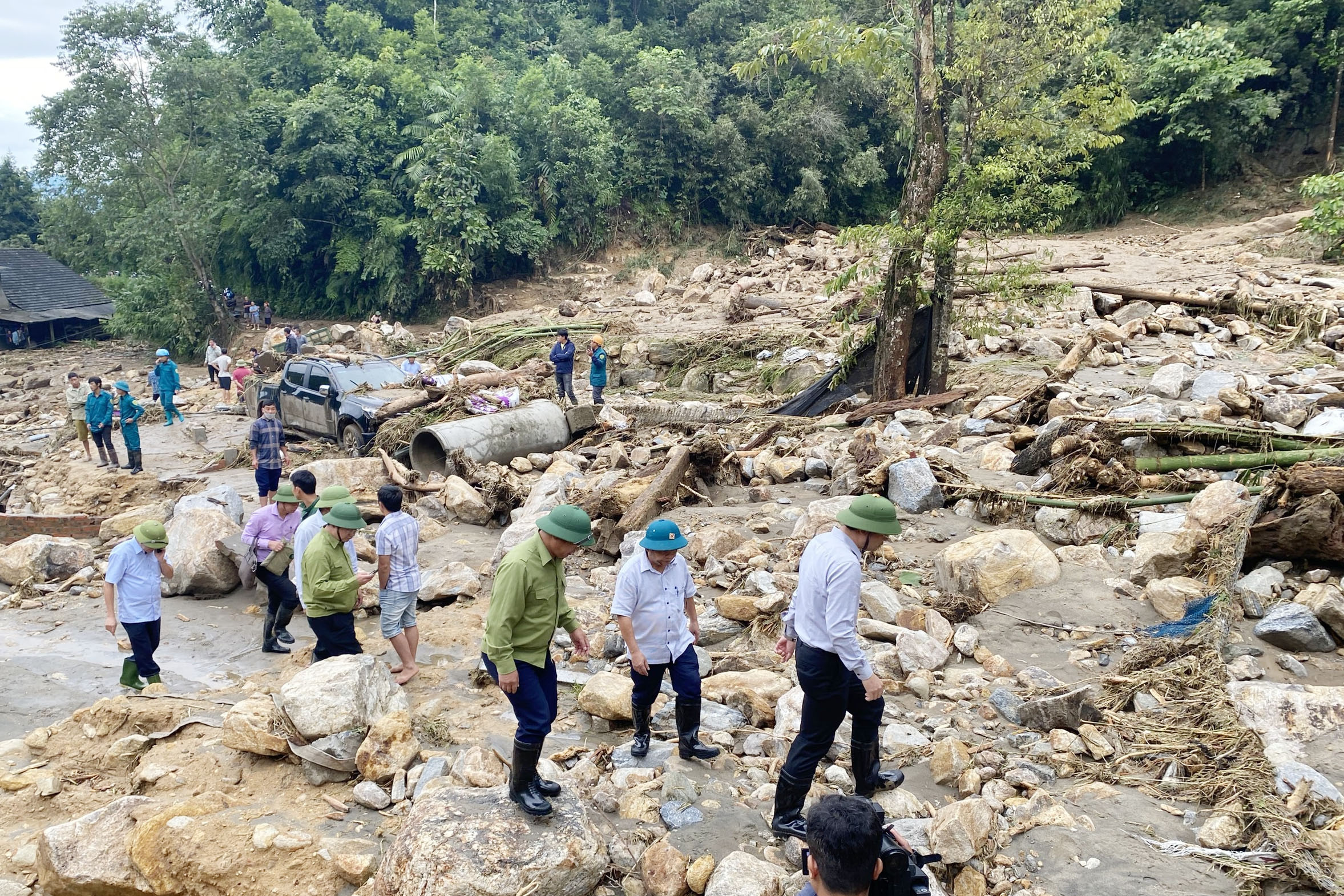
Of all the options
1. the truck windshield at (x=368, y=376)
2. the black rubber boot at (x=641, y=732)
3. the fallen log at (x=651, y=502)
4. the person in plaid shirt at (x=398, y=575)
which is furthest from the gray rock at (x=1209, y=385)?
the truck windshield at (x=368, y=376)

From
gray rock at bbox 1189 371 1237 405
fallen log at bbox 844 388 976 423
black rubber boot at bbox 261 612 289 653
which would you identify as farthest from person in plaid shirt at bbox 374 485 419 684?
gray rock at bbox 1189 371 1237 405

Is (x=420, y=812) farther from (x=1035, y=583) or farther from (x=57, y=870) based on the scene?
(x=1035, y=583)

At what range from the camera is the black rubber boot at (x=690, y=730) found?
462cm

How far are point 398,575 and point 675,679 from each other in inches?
85.6

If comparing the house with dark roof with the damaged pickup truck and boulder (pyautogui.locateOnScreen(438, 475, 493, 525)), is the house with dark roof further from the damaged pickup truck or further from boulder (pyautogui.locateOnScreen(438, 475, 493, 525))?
boulder (pyautogui.locateOnScreen(438, 475, 493, 525))

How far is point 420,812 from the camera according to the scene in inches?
147

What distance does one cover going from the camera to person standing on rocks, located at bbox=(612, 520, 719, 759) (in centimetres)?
452

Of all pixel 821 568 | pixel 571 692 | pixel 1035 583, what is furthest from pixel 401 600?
pixel 1035 583

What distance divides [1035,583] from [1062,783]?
7.45 feet

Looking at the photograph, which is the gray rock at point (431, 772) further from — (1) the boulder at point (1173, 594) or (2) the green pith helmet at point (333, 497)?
(1) the boulder at point (1173, 594)

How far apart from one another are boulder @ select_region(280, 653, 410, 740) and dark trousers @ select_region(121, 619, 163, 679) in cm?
172

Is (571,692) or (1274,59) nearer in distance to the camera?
(571,692)

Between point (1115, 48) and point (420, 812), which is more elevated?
point (1115, 48)

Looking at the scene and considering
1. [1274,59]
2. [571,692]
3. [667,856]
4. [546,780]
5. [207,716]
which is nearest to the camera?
[667,856]
